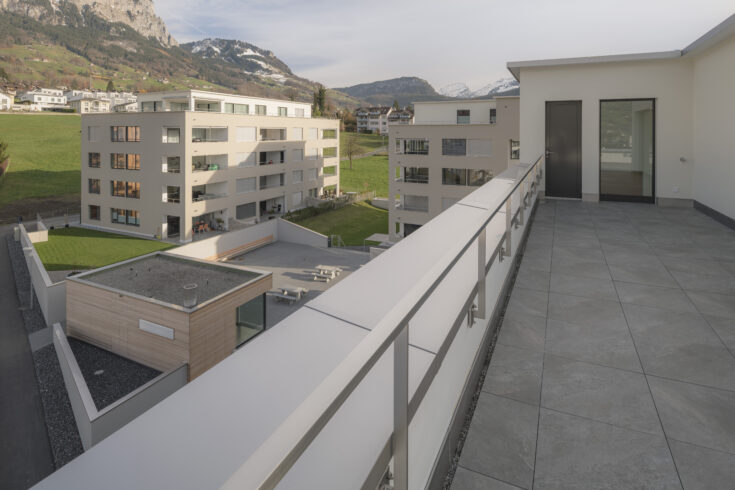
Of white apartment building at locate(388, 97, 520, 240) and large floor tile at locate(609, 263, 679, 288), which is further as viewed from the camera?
white apartment building at locate(388, 97, 520, 240)

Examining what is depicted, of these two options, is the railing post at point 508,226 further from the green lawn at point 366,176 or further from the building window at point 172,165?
the green lawn at point 366,176

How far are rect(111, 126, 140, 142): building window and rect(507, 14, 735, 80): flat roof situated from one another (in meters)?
31.4

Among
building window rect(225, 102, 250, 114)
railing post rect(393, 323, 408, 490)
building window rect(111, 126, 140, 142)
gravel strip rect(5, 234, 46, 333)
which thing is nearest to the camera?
railing post rect(393, 323, 408, 490)

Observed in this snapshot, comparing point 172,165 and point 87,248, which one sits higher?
point 172,165

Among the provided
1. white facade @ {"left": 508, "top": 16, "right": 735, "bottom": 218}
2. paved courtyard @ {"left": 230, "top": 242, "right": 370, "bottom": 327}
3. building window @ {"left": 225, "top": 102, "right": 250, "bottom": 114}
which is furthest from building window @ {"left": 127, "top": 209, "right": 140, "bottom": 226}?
white facade @ {"left": 508, "top": 16, "right": 735, "bottom": 218}

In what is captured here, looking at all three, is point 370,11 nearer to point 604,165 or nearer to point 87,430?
point 604,165

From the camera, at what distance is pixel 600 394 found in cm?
262

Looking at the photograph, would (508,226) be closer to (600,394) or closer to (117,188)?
(600,394)

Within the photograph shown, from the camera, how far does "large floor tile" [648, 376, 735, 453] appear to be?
2.22m

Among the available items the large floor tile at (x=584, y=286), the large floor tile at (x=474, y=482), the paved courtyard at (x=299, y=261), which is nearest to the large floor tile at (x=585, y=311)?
the large floor tile at (x=584, y=286)

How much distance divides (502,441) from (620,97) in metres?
10.6

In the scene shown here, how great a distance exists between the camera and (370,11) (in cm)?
3466

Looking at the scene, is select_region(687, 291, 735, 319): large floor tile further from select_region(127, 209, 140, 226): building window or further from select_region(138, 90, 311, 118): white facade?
select_region(138, 90, 311, 118): white facade

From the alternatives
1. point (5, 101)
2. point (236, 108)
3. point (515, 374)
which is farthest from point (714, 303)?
point (5, 101)
